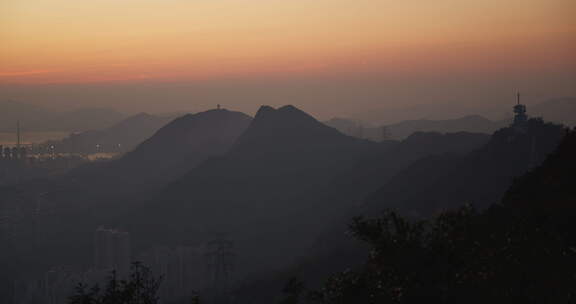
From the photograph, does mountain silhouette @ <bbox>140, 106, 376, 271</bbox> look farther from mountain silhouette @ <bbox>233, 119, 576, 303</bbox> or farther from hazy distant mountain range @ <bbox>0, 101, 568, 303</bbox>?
mountain silhouette @ <bbox>233, 119, 576, 303</bbox>

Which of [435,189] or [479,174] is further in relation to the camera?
[435,189]

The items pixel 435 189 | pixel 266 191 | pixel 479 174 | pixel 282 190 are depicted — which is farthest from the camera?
pixel 266 191

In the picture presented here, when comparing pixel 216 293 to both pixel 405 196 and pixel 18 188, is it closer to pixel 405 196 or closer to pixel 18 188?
pixel 405 196

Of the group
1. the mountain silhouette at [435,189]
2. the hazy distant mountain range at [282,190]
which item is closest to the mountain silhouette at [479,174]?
the mountain silhouette at [435,189]

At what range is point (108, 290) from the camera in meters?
24.4

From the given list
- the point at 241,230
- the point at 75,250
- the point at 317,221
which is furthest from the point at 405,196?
the point at 75,250

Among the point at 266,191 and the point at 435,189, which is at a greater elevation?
the point at 435,189

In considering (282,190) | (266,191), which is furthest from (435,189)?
(266,191)

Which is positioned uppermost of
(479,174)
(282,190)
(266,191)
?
(479,174)

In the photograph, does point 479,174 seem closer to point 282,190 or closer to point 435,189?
point 435,189

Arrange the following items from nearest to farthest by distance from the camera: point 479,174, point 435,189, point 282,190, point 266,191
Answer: point 479,174, point 435,189, point 282,190, point 266,191

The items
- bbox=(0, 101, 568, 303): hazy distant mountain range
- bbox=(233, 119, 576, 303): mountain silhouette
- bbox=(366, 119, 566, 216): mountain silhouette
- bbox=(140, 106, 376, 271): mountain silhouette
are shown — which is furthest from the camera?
bbox=(140, 106, 376, 271): mountain silhouette

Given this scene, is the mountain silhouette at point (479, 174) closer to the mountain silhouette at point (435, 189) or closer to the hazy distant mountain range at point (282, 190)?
the mountain silhouette at point (435, 189)

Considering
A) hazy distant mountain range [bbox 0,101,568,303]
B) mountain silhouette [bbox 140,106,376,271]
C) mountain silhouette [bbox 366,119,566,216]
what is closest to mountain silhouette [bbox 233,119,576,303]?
mountain silhouette [bbox 366,119,566,216]
